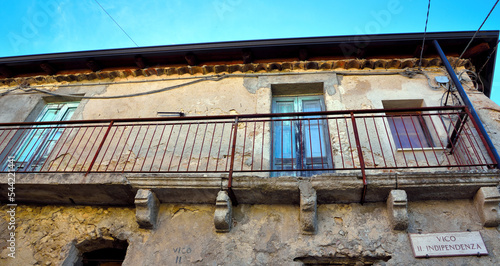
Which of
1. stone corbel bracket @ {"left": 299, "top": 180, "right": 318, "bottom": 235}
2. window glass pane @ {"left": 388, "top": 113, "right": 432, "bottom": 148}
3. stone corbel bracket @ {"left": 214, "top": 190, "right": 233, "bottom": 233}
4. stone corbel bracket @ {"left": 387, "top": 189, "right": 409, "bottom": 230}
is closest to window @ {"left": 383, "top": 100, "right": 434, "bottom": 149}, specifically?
window glass pane @ {"left": 388, "top": 113, "right": 432, "bottom": 148}

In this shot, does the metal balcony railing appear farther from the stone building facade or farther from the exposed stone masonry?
the exposed stone masonry

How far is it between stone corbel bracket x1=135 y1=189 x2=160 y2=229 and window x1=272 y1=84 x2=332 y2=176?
194cm

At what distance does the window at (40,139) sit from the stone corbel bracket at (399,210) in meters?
5.14

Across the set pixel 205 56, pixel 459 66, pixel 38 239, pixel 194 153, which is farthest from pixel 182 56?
pixel 459 66

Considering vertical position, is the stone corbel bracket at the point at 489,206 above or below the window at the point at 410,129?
below

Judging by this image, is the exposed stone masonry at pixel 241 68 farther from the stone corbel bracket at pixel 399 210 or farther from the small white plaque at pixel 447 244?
the small white plaque at pixel 447 244

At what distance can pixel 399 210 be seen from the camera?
3.75 m

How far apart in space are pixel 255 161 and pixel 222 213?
4.55 ft

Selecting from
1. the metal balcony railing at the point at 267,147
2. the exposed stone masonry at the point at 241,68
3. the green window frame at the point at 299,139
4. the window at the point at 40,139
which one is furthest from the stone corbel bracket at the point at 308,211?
the window at the point at 40,139

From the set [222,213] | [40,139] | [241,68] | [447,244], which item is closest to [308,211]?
[222,213]

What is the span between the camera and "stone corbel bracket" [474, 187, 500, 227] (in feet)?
12.1

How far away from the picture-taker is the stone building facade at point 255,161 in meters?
3.81

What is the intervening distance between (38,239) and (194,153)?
2449 mm

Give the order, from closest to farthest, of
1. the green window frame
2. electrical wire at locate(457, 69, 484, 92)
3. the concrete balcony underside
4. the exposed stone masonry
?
the concrete balcony underside < the green window frame < electrical wire at locate(457, 69, 484, 92) < the exposed stone masonry
